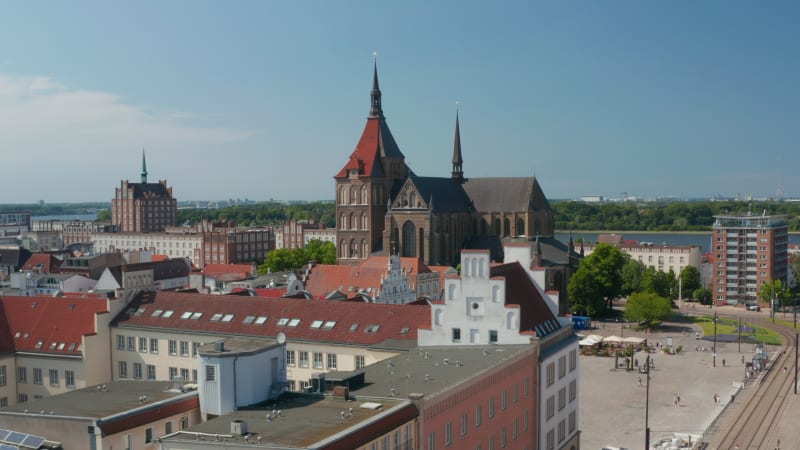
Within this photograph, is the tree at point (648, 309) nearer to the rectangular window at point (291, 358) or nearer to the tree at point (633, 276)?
the tree at point (633, 276)

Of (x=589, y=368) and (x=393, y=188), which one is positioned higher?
(x=393, y=188)

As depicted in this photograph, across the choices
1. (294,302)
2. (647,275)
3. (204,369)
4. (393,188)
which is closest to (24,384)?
(294,302)

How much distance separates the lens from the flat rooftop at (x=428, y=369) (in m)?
35.4

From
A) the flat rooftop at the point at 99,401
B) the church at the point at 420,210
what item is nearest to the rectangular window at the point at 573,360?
the flat rooftop at the point at 99,401

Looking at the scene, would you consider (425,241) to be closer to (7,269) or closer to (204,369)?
(7,269)

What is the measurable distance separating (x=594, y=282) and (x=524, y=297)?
6774 centimetres

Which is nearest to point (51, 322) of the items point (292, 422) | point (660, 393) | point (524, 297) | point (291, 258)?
point (524, 297)

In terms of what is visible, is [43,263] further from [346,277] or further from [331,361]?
[331,361]

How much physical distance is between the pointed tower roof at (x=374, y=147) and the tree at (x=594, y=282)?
32.8 m

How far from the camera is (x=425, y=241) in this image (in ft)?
399

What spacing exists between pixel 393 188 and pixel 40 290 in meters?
51.7

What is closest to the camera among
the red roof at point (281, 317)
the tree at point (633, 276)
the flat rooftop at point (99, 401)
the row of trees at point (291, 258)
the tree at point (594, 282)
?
the flat rooftop at point (99, 401)

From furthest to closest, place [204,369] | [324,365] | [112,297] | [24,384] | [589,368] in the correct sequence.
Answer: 1. [589,368]
2. [112,297]
3. [24,384]
4. [324,365]
5. [204,369]

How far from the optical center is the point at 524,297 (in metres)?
48.3
